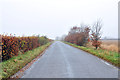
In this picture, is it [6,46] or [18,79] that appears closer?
[18,79]

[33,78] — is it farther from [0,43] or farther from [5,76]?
[0,43]

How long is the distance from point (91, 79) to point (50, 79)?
177 cm

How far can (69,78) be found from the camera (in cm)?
547

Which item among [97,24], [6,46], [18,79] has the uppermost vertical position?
[97,24]

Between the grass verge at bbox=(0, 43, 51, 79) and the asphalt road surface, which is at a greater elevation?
the grass verge at bbox=(0, 43, 51, 79)

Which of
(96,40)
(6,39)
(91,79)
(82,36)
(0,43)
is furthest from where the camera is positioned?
(82,36)

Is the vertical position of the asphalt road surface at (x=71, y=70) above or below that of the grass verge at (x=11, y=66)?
below

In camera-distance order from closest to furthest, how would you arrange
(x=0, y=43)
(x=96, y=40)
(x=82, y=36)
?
(x=0, y=43) < (x=96, y=40) < (x=82, y=36)

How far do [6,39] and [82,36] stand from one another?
22607mm

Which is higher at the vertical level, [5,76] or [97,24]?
[97,24]

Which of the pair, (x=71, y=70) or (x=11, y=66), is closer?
(x=71, y=70)

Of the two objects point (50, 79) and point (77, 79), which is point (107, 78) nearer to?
point (77, 79)

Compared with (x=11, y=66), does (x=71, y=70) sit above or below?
below

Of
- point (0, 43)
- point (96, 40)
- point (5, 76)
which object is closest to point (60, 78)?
point (5, 76)
